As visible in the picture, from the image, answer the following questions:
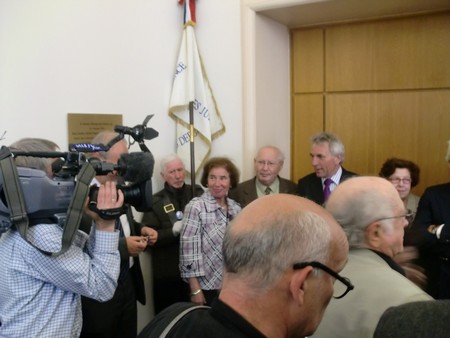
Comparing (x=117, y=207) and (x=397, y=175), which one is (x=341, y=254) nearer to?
(x=117, y=207)

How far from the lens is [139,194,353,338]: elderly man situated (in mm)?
835

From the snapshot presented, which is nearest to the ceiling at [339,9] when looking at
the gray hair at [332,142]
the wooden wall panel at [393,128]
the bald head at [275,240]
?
the wooden wall panel at [393,128]

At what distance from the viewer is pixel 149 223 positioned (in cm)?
295

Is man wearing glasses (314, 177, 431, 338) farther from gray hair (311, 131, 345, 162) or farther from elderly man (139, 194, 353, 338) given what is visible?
gray hair (311, 131, 345, 162)

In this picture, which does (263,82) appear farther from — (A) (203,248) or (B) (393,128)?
(A) (203,248)

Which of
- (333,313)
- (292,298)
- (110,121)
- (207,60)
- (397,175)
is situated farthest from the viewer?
(207,60)

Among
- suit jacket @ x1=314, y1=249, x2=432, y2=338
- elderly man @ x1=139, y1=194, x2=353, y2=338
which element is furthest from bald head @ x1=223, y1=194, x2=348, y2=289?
suit jacket @ x1=314, y1=249, x2=432, y2=338

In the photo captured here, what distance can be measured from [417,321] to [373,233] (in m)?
→ 0.66

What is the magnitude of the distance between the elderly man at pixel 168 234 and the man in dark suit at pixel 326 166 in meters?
0.87

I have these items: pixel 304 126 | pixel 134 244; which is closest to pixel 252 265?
pixel 134 244

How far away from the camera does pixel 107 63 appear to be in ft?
9.96

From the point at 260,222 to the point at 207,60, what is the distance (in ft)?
9.50

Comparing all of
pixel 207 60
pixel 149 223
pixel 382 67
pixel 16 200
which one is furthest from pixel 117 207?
pixel 382 67

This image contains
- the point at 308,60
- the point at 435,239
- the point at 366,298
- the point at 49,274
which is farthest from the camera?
the point at 308,60
